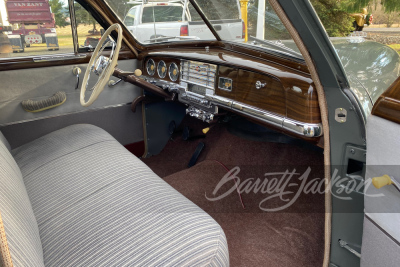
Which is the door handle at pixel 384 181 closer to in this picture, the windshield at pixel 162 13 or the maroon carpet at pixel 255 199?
the maroon carpet at pixel 255 199

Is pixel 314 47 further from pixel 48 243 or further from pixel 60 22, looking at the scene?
pixel 60 22

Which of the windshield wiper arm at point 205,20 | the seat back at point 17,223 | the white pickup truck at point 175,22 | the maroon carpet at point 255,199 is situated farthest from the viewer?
the windshield wiper arm at point 205,20

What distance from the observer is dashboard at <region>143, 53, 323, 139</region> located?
4.44 ft

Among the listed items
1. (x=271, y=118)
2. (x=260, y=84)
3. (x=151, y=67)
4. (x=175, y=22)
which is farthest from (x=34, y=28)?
(x=271, y=118)

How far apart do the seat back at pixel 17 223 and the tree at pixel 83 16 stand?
5.03ft

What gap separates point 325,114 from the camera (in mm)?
1156

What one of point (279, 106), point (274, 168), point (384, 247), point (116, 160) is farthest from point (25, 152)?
point (384, 247)

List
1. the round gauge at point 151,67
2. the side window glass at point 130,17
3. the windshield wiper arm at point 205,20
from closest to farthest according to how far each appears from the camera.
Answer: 1. the windshield wiper arm at point 205,20
2. the side window glass at point 130,17
3. the round gauge at point 151,67

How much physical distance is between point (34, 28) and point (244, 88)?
4.99ft

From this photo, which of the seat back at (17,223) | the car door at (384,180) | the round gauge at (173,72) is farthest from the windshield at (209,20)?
the seat back at (17,223)

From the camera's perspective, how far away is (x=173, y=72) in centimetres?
230

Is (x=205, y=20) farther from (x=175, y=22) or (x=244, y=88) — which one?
(x=244, y=88)

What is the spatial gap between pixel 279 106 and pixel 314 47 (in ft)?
1.73

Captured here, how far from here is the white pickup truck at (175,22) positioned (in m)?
1.96
